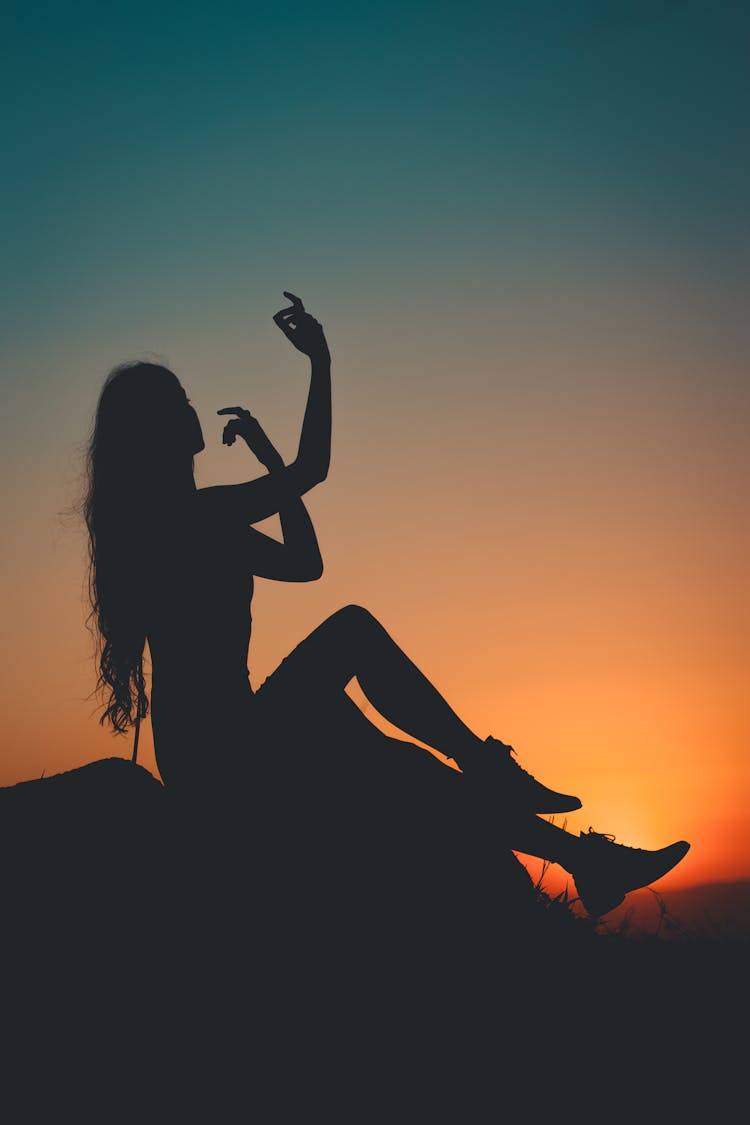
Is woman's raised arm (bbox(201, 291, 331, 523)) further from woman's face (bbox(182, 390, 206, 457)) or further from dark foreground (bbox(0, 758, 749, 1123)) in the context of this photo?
dark foreground (bbox(0, 758, 749, 1123))

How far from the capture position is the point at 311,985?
4.36 meters

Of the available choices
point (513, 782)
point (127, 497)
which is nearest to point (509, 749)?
point (513, 782)

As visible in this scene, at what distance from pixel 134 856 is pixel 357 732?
1389mm

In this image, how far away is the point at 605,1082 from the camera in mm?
3961

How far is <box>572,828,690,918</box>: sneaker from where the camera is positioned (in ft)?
15.1

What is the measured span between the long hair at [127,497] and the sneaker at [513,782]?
2.08 metres

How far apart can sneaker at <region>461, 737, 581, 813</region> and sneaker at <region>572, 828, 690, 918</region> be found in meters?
0.29

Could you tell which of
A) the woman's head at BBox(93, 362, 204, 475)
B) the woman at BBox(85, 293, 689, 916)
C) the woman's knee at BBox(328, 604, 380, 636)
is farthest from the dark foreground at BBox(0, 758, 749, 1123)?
the woman's head at BBox(93, 362, 204, 475)

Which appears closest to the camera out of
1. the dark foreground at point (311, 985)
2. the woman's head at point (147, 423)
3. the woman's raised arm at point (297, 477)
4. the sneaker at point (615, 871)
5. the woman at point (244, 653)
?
the dark foreground at point (311, 985)

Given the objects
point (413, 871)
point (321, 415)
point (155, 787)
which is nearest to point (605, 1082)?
point (413, 871)

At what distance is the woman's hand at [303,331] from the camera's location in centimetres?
538

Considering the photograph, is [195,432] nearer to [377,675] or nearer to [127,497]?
[127,497]

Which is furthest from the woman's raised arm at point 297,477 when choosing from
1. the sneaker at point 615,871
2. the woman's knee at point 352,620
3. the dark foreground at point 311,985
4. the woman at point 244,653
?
the sneaker at point 615,871

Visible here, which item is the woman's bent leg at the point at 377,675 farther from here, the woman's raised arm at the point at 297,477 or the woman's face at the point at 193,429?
the woman's face at the point at 193,429
